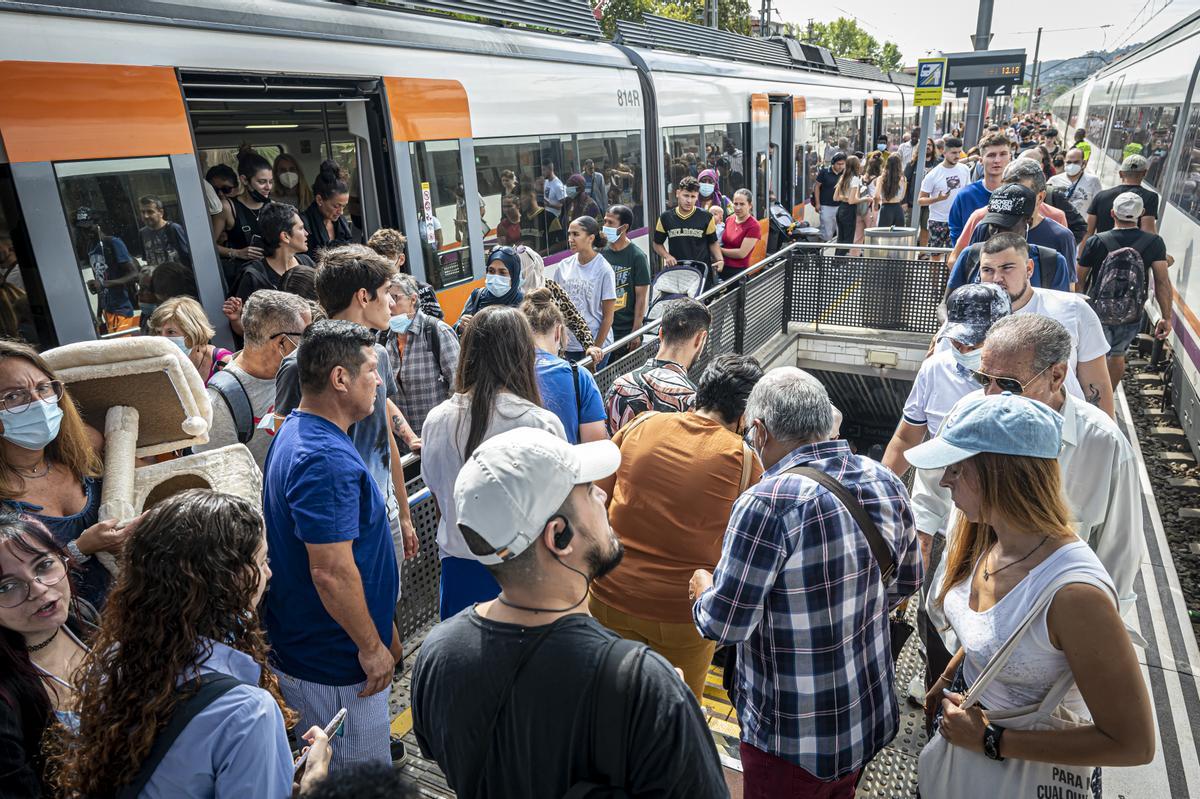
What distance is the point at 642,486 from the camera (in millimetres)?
2811

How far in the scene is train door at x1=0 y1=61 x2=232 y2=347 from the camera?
3.71 metres

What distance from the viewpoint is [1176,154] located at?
31.3 ft

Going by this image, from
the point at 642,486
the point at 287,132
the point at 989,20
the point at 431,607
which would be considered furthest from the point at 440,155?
the point at 989,20

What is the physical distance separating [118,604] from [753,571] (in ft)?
5.00

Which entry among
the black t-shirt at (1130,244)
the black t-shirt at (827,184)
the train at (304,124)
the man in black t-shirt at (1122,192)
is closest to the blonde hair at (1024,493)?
the train at (304,124)

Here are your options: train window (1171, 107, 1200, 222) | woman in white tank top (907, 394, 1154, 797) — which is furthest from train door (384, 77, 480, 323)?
train window (1171, 107, 1200, 222)

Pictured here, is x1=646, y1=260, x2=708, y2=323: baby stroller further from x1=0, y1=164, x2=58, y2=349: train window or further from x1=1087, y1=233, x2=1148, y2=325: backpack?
x1=0, y1=164, x2=58, y2=349: train window

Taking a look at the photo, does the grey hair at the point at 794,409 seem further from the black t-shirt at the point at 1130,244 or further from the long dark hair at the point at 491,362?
the black t-shirt at the point at 1130,244

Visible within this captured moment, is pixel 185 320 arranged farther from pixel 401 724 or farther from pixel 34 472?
pixel 401 724

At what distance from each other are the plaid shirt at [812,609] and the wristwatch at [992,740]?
0.35 m

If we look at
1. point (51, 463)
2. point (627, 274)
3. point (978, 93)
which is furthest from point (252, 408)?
point (978, 93)

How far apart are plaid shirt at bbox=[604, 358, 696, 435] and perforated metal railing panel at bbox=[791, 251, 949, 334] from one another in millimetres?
4945

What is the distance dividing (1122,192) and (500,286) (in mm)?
6613

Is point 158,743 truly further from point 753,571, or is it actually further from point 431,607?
point 431,607
